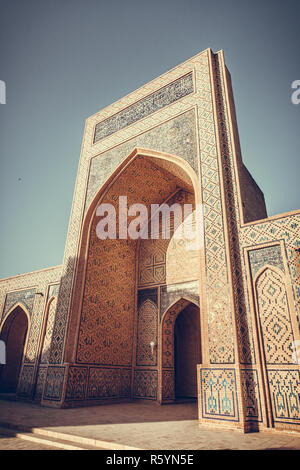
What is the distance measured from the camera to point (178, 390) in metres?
6.74

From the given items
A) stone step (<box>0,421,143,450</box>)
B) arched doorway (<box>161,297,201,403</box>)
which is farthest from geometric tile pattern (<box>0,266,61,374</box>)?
stone step (<box>0,421,143,450</box>)

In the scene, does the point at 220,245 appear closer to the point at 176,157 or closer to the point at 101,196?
the point at 176,157

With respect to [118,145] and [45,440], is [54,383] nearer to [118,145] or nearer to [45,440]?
[45,440]

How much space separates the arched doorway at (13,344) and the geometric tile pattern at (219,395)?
222 inches

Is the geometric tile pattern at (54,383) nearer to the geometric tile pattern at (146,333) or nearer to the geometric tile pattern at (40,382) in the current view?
the geometric tile pattern at (40,382)

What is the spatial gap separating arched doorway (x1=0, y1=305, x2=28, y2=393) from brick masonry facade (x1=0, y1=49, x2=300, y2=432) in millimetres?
149

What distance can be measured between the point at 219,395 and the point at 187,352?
3386 mm

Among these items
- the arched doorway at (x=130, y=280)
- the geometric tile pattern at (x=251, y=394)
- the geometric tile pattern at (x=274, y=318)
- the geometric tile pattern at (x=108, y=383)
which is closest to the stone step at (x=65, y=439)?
the geometric tile pattern at (x=251, y=394)

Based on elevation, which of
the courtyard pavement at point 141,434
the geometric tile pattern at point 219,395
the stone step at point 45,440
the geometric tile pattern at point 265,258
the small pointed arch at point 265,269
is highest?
the geometric tile pattern at point 265,258

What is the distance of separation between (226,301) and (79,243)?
3.36m

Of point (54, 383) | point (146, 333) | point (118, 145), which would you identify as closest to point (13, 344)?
point (54, 383)

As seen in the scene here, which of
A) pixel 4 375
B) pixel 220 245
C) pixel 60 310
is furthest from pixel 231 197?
pixel 4 375

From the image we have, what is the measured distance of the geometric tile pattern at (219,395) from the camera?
353 centimetres

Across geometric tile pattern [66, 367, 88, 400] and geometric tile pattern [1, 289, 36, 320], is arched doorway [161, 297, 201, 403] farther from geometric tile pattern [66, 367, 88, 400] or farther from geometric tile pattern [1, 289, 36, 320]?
geometric tile pattern [1, 289, 36, 320]
